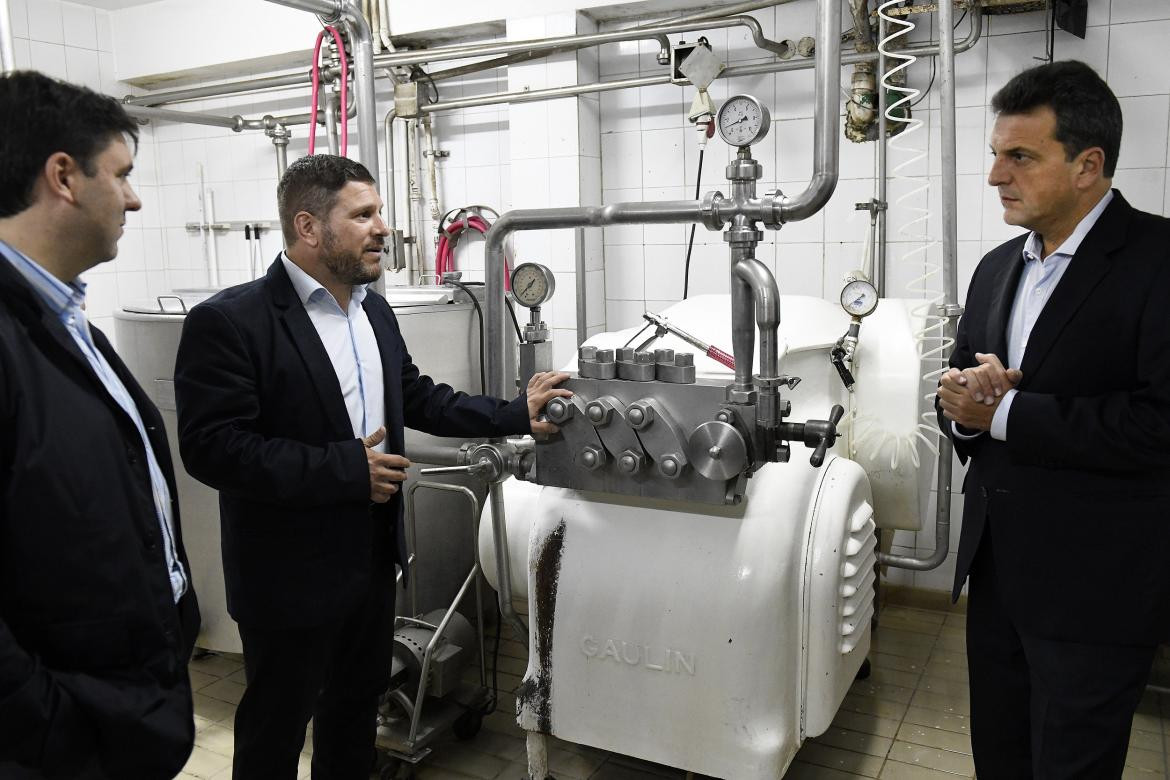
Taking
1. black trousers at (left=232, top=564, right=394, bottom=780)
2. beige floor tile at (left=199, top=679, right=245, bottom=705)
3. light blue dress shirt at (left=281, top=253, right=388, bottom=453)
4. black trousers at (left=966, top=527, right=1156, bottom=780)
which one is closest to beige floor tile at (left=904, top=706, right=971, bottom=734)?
black trousers at (left=966, top=527, right=1156, bottom=780)

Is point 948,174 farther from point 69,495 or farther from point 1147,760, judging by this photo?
point 69,495

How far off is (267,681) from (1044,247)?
165cm

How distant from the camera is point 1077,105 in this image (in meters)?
1.50

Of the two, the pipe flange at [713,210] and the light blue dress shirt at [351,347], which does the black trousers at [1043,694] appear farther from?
the light blue dress shirt at [351,347]

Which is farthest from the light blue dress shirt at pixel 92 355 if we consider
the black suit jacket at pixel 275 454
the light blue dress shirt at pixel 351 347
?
the light blue dress shirt at pixel 351 347

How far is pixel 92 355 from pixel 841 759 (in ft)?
6.63

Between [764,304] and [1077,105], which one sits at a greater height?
[1077,105]

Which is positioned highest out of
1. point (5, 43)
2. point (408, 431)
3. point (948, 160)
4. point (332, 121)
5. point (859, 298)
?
point (332, 121)

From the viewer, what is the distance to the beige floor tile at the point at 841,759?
2289 millimetres

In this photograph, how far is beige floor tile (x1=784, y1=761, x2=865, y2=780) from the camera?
2254 millimetres

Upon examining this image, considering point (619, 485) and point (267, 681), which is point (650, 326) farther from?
point (267, 681)

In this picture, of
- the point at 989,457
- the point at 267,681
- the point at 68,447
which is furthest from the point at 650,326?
the point at 68,447

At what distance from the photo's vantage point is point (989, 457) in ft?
5.40

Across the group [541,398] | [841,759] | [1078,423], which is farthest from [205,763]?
[1078,423]
